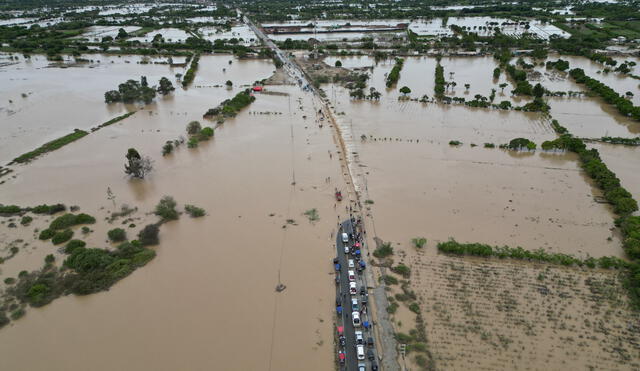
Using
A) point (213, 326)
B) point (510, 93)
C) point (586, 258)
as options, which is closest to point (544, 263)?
point (586, 258)

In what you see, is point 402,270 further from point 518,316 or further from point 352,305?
point 518,316

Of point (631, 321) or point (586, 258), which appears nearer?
point (631, 321)

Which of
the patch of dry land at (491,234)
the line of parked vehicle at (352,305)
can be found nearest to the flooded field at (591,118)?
the patch of dry land at (491,234)

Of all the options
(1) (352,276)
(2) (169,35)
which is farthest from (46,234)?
(2) (169,35)

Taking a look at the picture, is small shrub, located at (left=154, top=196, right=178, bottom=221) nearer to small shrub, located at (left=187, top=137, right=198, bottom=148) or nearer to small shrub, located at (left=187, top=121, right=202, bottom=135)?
small shrub, located at (left=187, top=137, right=198, bottom=148)

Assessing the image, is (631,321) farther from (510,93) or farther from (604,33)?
(604,33)

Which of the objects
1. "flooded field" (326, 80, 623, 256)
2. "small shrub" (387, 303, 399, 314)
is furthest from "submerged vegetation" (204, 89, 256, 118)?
"small shrub" (387, 303, 399, 314)
